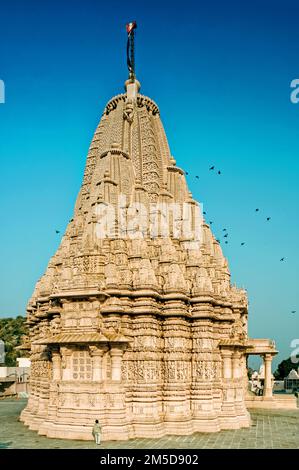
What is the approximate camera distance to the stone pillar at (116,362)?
2419 centimetres

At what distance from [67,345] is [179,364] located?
19.3 ft

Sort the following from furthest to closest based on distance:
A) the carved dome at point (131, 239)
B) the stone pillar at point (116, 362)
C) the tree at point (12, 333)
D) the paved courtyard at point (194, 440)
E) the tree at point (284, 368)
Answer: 1. the tree at point (284, 368)
2. the tree at point (12, 333)
3. the carved dome at point (131, 239)
4. the stone pillar at point (116, 362)
5. the paved courtyard at point (194, 440)

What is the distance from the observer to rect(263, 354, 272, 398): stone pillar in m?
42.6

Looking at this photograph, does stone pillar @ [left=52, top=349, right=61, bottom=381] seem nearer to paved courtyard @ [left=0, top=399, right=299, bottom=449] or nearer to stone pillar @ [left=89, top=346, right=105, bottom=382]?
stone pillar @ [left=89, top=346, right=105, bottom=382]

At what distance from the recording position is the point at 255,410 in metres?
39.3

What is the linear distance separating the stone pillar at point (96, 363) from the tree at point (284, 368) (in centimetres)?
7155

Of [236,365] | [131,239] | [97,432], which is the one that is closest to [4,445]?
[97,432]

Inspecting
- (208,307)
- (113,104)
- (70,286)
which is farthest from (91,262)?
(113,104)

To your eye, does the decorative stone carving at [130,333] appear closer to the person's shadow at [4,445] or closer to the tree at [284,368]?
the person's shadow at [4,445]

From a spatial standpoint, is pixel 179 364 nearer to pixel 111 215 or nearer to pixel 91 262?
pixel 91 262

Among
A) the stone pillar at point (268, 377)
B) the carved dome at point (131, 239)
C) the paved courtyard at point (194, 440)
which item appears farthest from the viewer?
the stone pillar at point (268, 377)

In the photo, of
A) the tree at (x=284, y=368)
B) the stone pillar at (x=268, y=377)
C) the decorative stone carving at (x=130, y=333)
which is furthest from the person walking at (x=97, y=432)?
the tree at (x=284, y=368)

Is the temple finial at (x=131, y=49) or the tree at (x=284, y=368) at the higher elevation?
the temple finial at (x=131, y=49)

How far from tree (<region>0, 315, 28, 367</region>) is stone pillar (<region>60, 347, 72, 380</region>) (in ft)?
181
